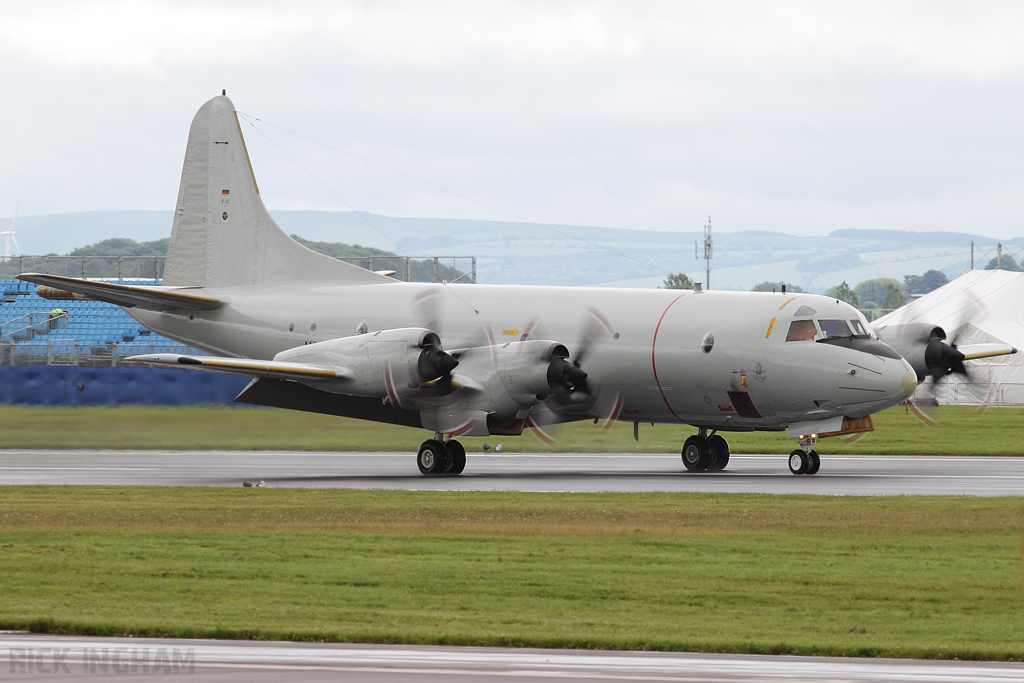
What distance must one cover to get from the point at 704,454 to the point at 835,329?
4.63m

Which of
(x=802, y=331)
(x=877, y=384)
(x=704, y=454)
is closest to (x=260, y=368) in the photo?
(x=704, y=454)

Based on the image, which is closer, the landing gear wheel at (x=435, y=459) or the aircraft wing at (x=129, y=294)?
the landing gear wheel at (x=435, y=459)

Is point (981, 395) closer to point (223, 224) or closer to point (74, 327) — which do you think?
point (223, 224)

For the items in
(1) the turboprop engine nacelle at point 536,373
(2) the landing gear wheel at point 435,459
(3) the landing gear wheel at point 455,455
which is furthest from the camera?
(3) the landing gear wheel at point 455,455

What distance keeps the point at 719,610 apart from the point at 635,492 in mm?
11786

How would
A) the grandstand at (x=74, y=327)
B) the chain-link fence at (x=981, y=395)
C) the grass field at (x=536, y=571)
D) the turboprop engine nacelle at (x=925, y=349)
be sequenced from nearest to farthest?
1. the grass field at (x=536, y=571)
2. the turboprop engine nacelle at (x=925, y=349)
3. the grandstand at (x=74, y=327)
4. the chain-link fence at (x=981, y=395)

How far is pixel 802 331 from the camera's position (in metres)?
28.9

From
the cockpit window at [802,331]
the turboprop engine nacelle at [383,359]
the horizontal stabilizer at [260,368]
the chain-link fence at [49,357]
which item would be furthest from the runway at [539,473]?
the chain-link fence at [49,357]

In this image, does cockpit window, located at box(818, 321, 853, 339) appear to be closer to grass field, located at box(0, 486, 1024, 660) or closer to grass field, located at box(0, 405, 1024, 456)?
grass field, located at box(0, 405, 1024, 456)

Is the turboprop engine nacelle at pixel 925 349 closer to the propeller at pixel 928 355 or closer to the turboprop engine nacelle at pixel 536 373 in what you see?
the propeller at pixel 928 355

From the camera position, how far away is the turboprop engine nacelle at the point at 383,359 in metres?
28.7

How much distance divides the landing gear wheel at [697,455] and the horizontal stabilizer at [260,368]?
8.52m

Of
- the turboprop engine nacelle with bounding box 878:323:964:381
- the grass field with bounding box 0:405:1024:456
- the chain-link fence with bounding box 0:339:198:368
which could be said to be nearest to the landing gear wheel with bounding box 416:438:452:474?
the grass field with bounding box 0:405:1024:456

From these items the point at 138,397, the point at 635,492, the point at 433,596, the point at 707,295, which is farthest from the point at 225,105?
the point at 433,596
